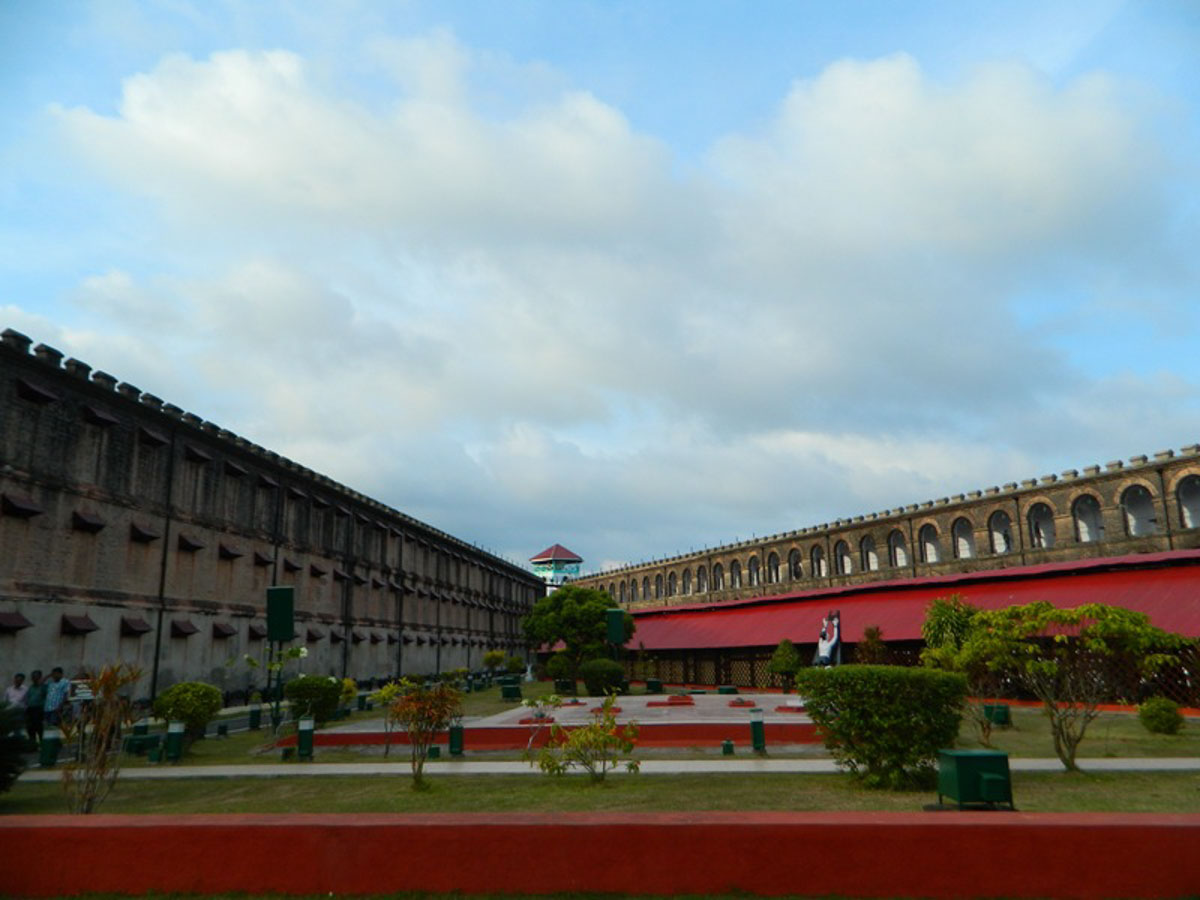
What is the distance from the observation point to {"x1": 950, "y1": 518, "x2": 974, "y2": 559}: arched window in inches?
2056

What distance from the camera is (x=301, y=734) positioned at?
17.9m

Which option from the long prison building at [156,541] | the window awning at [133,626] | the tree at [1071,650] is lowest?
the tree at [1071,650]

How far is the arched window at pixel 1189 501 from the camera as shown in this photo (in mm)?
41031

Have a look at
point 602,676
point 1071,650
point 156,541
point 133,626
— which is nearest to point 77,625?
point 133,626

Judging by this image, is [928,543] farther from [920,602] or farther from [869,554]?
[920,602]

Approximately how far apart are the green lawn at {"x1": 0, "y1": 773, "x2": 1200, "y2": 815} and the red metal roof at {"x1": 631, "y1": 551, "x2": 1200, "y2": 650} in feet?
46.5

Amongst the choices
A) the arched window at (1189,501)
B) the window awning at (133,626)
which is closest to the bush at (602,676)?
the window awning at (133,626)

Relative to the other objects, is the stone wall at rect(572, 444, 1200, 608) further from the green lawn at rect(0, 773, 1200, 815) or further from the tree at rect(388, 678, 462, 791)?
the tree at rect(388, 678, 462, 791)

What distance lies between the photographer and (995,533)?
50.6 metres

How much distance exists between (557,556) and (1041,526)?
285 feet

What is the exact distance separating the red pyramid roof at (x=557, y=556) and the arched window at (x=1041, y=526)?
8560 centimetres
